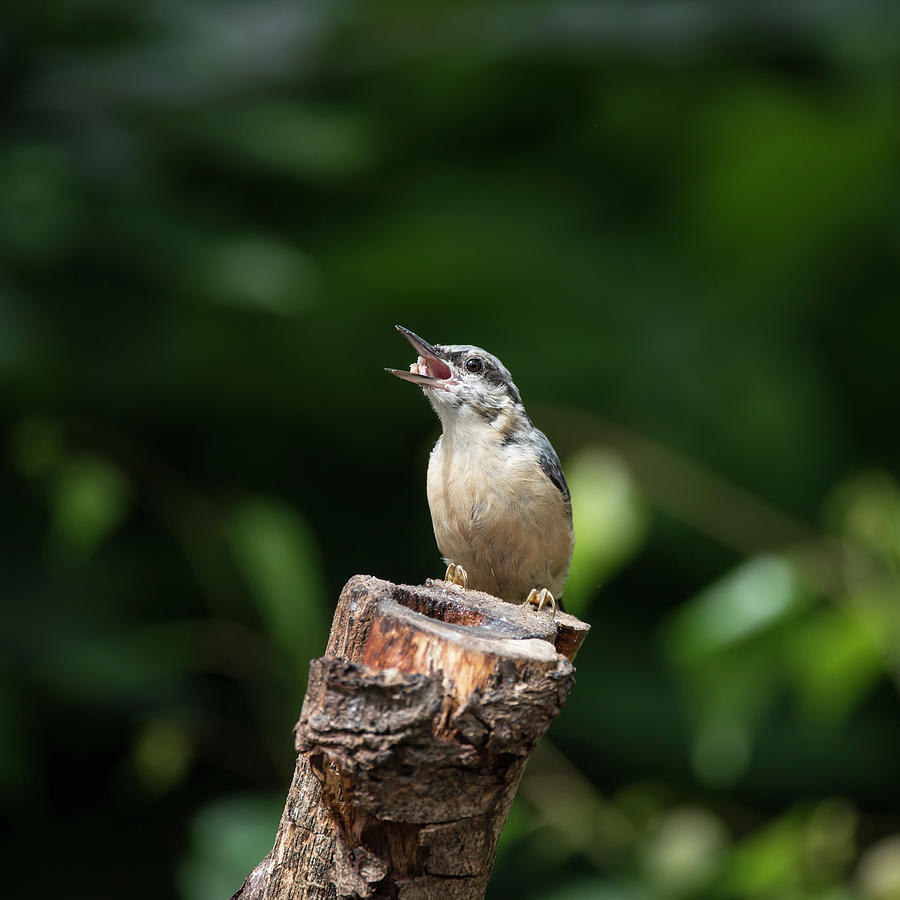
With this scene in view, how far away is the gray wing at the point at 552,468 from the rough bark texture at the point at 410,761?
1890mm

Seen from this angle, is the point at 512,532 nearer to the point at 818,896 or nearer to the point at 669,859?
the point at 669,859

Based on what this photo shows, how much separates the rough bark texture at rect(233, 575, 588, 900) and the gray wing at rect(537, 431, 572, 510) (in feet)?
6.20

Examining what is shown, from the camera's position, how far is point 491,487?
3.80 meters

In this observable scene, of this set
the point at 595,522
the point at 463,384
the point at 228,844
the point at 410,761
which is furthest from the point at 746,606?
the point at 228,844

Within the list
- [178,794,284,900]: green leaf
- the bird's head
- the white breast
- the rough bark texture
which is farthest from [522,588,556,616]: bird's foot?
the rough bark texture

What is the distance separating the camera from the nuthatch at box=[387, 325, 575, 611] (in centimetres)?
379

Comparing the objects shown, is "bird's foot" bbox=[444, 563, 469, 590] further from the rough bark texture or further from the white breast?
the rough bark texture

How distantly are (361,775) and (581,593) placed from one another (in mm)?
1782

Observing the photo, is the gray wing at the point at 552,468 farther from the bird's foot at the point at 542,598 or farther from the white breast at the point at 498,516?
the bird's foot at the point at 542,598

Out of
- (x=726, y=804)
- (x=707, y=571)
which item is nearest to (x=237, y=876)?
(x=726, y=804)

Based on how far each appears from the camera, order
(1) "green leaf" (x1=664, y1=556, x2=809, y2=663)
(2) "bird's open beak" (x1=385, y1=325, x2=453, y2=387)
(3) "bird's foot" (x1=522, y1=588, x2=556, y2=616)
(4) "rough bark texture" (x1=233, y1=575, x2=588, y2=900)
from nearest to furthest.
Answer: (4) "rough bark texture" (x1=233, y1=575, x2=588, y2=900) < (1) "green leaf" (x1=664, y1=556, x2=809, y2=663) < (3) "bird's foot" (x1=522, y1=588, x2=556, y2=616) < (2) "bird's open beak" (x1=385, y1=325, x2=453, y2=387)

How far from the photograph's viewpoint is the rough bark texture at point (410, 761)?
6.09ft

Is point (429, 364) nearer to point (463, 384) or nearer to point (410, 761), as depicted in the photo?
point (463, 384)

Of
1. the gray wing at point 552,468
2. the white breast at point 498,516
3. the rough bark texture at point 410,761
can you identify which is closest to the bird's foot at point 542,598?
the white breast at point 498,516
